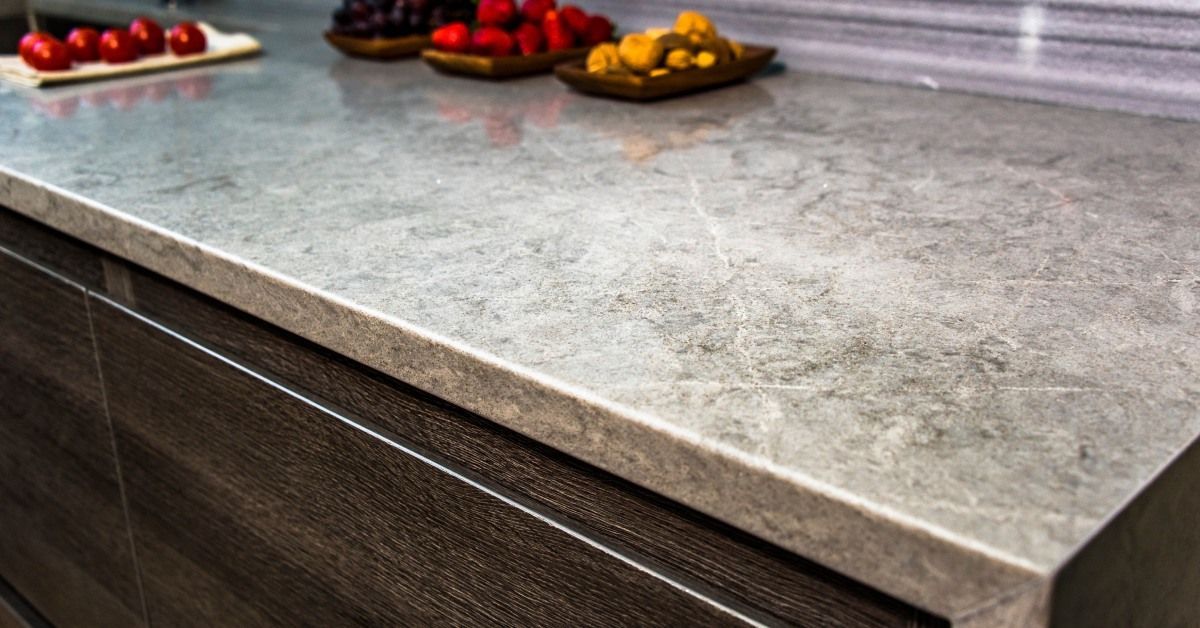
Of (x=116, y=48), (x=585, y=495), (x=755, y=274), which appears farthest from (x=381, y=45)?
(x=585, y=495)

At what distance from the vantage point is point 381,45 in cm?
158

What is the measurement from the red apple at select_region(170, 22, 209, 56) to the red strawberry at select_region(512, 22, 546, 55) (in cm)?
51

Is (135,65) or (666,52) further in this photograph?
(135,65)

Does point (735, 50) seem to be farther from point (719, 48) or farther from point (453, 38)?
point (453, 38)

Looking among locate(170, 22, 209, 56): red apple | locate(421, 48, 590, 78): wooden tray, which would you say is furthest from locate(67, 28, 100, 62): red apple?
locate(421, 48, 590, 78): wooden tray

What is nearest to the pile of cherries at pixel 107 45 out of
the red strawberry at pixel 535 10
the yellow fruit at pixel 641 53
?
the red strawberry at pixel 535 10

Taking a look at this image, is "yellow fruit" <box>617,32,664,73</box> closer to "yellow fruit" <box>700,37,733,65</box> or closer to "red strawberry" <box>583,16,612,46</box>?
"yellow fruit" <box>700,37,733,65</box>

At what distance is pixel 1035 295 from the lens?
70cm

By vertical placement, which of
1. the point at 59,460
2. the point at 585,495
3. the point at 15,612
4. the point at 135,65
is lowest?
the point at 15,612

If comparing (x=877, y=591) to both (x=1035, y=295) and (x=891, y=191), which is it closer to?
(x=1035, y=295)

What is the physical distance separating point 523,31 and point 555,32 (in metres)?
0.05

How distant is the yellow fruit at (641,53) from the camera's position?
49.9 inches

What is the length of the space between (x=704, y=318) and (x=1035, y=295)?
0.72 ft

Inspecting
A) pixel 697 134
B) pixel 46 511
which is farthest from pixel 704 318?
pixel 46 511
